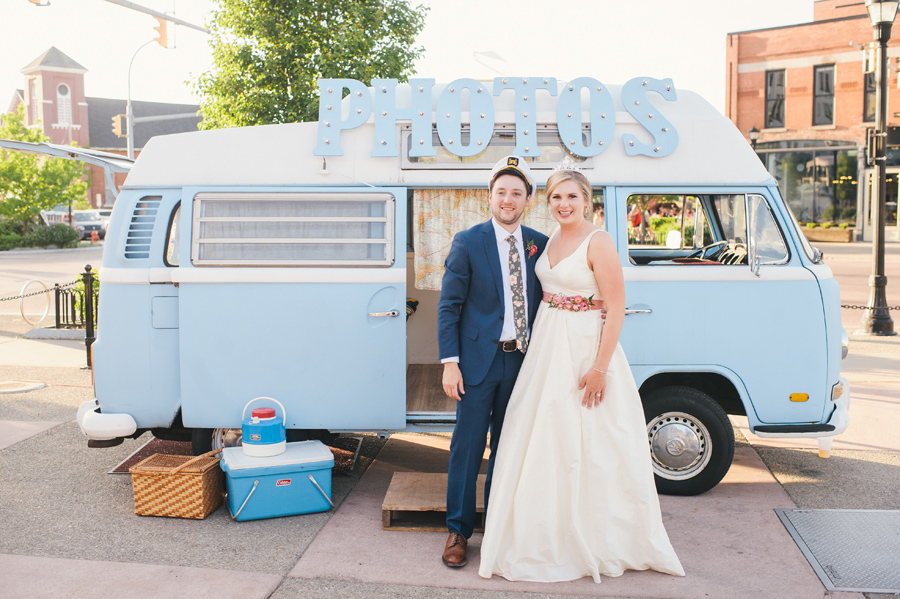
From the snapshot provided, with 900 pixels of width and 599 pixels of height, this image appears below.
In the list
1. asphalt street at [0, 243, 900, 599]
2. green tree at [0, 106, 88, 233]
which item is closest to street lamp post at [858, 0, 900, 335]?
asphalt street at [0, 243, 900, 599]

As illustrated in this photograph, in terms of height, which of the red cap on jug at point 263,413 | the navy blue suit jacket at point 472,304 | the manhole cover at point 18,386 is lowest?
the manhole cover at point 18,386

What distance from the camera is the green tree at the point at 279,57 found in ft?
41.3

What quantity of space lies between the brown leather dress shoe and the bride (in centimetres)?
15

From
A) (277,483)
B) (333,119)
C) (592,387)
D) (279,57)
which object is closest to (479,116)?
(333,119)

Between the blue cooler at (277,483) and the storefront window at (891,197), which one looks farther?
the storefront window at (891,197)

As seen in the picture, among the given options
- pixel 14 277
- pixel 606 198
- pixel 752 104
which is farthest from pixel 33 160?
pixel 606 198

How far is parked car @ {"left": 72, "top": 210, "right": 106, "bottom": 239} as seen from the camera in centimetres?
4134

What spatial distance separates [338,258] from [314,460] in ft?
4.33

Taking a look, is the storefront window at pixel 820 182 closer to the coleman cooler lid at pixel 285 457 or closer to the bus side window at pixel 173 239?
the coleman cooler lid at pixel 285 457

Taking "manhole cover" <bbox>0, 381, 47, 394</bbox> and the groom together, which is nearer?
the groom

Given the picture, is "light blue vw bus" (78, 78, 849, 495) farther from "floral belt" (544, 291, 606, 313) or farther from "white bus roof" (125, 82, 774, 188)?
"floral belt" (544, 291, 606, 313)

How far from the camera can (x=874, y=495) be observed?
17.4 feet

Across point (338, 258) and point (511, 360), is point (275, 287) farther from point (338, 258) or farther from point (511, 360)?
point (511, 360)

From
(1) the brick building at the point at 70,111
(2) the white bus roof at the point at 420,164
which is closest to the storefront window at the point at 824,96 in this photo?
(2) the white bus roof at the point at 420,164
